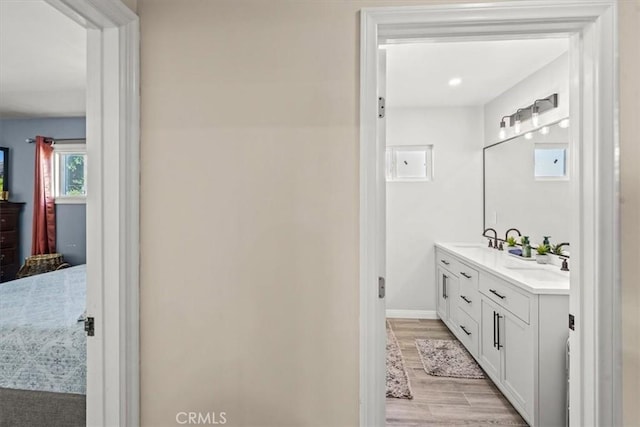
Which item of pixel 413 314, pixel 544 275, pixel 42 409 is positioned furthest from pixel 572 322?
pixel 413 314

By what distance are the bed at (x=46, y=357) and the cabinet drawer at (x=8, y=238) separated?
Answer: 260 millimetres

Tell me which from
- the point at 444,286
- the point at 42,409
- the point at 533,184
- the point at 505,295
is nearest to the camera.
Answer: the point at 42,409

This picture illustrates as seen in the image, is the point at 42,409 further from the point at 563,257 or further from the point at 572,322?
the point at 563,257

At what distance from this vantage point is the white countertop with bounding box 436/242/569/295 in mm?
2004

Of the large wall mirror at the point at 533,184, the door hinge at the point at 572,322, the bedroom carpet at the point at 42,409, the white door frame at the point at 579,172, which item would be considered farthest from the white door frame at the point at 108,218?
Answer: the large wall mirror at the point at 533,184

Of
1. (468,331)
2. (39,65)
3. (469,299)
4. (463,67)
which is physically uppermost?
(463,67)

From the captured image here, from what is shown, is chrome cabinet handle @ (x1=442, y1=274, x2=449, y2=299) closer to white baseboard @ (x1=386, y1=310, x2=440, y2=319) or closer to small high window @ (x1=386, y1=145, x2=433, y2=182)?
white baseboard @ (x1=386, y1=310, x2=440, y2=319)

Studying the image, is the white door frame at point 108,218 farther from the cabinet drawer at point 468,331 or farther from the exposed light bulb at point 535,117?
the exposed light bulb at point 535,117

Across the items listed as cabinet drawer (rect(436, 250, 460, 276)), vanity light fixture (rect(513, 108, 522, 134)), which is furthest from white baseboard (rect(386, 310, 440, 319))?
vanity light fixture (rect(513, 108, 522, 134))

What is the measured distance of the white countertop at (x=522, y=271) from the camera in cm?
200

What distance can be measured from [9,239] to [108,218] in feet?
0.96

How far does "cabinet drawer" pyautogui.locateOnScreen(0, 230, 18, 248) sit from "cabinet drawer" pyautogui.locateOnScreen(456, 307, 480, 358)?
9.94 feet

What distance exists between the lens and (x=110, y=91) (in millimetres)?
1290

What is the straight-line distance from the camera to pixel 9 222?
1166 millimetres
